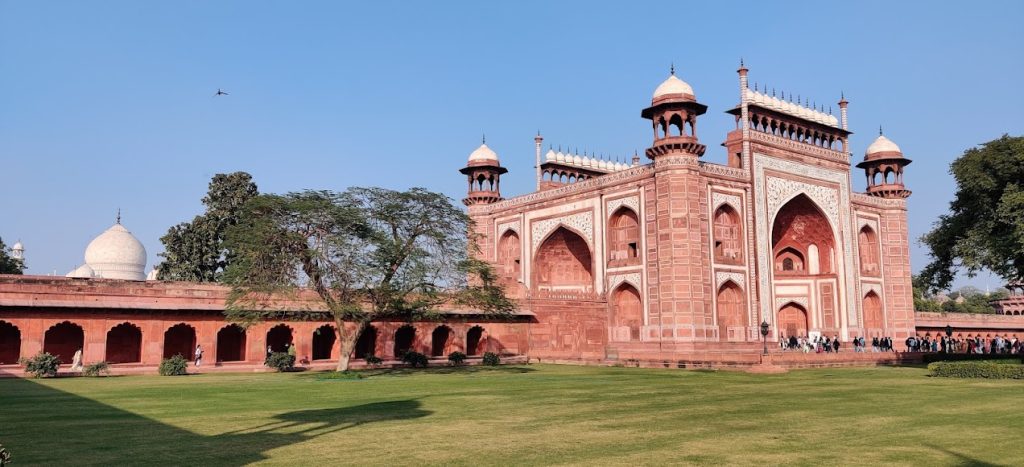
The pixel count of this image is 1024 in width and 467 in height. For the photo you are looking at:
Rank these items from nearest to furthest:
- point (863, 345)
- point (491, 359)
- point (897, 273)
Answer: point (491, 359), point (863, 345), point (897, 273)

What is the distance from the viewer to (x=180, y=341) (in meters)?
29.6

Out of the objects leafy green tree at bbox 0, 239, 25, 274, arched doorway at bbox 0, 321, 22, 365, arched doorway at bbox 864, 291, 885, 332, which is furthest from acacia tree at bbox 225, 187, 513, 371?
leafy green tree at bbox 0, 239, 25, 274

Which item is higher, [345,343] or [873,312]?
[873,312]

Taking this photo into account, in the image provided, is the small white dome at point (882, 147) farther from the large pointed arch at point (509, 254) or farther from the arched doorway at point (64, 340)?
the arched doorway at point (64, 340)

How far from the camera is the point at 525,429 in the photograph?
9961 mm

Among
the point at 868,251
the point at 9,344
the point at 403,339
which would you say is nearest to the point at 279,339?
the point at 403,339

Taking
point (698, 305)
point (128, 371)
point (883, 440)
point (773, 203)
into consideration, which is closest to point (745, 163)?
point (773, 203)

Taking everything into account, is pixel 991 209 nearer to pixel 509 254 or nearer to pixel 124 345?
pixel 509 254

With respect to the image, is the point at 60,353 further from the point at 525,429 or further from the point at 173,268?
the point at 525,429

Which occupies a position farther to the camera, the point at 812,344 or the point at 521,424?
the point at 812,344

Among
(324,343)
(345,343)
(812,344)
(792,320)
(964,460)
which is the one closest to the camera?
(964,460)

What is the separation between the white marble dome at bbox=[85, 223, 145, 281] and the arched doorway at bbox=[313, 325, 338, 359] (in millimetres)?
15352

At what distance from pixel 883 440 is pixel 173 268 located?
39.7 metres

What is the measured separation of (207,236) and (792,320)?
1203 inches
